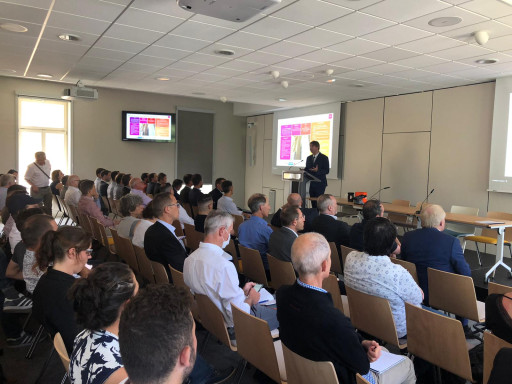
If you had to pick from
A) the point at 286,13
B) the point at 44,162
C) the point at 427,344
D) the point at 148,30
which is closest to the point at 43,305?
the point at 427,344

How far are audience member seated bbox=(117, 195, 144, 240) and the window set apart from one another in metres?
6.73

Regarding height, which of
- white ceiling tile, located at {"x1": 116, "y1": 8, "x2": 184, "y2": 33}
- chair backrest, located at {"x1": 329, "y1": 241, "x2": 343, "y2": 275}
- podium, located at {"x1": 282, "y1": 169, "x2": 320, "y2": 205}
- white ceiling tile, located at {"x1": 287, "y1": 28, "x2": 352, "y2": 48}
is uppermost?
white ceiling tile, located at {"x1": 116, "y1": 8, "x2": 184, "y2": 33}

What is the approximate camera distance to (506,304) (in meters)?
1.65

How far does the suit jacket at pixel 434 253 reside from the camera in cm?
336

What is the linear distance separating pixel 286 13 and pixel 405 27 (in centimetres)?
140

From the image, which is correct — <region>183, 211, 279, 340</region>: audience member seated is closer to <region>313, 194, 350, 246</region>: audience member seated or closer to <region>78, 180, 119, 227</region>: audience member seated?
<region>313, 194, 350, 246</region>: audience member seated

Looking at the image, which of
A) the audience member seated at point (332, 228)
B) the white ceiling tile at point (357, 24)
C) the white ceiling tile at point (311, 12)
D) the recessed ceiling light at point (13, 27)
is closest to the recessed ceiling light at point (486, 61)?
the white ceiling tile at point (357, 24)

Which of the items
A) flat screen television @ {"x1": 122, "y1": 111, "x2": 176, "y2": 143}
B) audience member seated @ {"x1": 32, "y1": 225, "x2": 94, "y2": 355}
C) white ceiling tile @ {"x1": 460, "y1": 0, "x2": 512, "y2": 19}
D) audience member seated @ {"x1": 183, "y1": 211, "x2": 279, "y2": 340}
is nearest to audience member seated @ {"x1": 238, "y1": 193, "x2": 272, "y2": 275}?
audience member seated @ {"x1": 183, "y1": 211, "x2": 279, "y2": 340}

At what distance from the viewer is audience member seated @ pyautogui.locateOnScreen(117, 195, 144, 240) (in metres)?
4.89

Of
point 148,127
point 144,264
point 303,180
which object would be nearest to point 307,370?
point 144,264

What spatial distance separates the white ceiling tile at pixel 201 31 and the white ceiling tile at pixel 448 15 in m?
2.14

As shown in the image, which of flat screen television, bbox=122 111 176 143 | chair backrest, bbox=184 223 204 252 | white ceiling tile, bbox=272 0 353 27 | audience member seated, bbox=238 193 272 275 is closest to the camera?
white ceiling tile, bbox=272 0 353 27

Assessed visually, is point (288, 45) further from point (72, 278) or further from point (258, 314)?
point (72, 278)

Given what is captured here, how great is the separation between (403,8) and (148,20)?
111 inches
